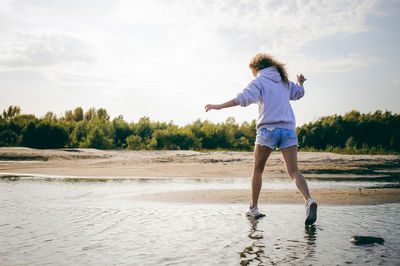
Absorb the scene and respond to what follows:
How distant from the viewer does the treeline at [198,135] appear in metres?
20.7

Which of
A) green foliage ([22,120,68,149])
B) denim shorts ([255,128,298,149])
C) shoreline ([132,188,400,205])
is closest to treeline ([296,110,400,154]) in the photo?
green foliage ([22,120,68,149])

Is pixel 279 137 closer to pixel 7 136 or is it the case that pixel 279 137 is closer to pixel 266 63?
pixel 266 63

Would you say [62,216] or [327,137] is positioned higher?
[327,137]

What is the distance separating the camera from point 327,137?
24016mm

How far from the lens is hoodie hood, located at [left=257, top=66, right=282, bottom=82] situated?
174 inches

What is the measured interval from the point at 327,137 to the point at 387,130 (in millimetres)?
4376

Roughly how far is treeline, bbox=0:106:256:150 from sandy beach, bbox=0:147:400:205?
317cm

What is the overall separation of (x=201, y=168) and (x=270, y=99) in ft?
29.8

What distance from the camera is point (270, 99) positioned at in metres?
4.30

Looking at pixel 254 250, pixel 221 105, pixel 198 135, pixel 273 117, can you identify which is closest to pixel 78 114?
pixel 198 135

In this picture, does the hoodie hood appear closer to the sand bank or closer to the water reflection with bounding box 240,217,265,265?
the water reflection with bounding box 240,217,265,265

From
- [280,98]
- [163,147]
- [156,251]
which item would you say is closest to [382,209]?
[280,98]

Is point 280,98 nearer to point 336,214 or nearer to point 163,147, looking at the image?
point 336,214

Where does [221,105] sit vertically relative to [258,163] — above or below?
above
